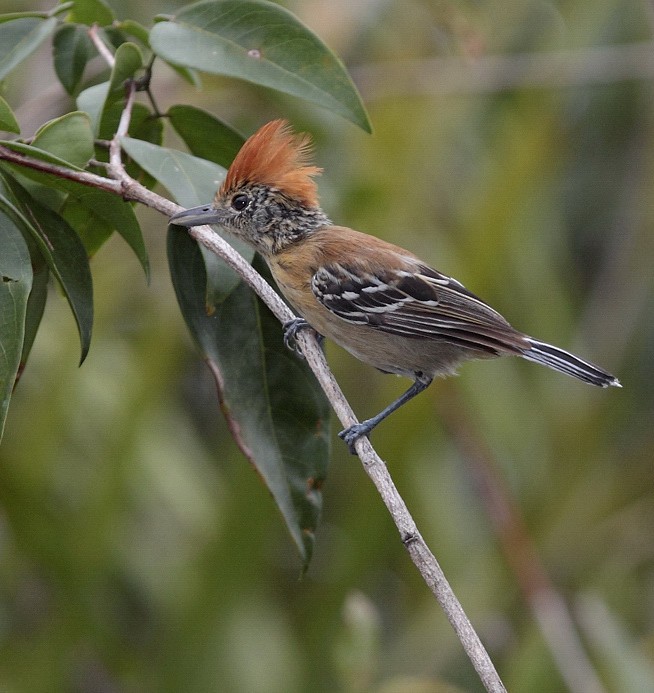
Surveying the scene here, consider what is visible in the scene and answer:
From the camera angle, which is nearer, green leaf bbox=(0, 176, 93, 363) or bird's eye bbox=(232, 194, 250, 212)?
green leaf bbox=(0, 176, 93, 363)

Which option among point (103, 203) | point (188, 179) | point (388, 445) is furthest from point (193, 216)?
point (388, 445)

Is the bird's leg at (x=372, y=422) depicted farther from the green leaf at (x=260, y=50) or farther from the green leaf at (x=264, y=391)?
the green leaf at (x=260, y=50)

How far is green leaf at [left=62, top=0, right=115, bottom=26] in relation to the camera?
3070 mm

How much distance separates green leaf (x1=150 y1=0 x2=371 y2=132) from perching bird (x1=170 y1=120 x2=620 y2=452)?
62 centimetres

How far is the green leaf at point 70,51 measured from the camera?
10.2 ft

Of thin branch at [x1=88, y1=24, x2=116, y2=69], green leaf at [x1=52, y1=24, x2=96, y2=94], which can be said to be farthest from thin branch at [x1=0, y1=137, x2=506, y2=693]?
green leaf at [x1=52, y1=24, x2=96, y2=94]

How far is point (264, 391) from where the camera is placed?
3.05m

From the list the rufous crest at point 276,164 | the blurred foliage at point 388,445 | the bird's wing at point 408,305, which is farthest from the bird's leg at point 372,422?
the rufous crest at point 276,164

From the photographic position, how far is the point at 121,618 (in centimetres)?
581

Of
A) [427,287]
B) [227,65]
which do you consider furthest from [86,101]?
[427,287]

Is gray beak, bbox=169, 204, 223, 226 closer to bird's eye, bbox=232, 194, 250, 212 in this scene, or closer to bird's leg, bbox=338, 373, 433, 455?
bird's eye, bbox=232, 194, 250, 212

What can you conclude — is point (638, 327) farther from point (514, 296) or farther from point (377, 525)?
point (377, 525)

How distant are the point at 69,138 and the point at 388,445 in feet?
9.04

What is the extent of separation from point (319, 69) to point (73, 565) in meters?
2.99
